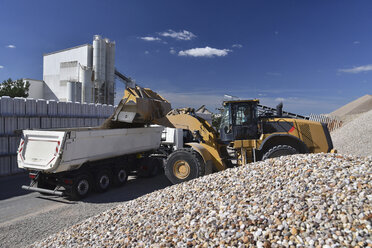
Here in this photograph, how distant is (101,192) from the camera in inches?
317

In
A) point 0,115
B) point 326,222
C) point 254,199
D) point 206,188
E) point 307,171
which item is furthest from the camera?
point 0,115

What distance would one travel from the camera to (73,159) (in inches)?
285

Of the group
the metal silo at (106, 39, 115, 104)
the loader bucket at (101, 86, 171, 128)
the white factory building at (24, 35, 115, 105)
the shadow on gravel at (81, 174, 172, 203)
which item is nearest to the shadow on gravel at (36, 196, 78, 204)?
the shadow on gravel at (81, 174, 172, 203)

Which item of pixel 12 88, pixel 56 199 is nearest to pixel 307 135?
pixel 56 199

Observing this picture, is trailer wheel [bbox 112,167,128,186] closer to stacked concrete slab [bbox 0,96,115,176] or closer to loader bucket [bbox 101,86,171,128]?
loader bucket [bbox 101,86,171,128]

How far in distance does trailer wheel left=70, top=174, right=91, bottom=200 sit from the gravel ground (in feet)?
7.33

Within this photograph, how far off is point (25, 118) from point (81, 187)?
555cm

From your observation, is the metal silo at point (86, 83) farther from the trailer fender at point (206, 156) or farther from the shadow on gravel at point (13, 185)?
the trailer fender at point (206, 156)

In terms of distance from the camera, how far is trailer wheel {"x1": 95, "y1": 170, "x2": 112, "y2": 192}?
7.96m

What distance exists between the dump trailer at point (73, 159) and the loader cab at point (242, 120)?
10.4 ft

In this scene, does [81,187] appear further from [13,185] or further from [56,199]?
[13,185]

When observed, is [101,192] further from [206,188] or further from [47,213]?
[206,188]

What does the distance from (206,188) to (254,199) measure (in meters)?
1.18

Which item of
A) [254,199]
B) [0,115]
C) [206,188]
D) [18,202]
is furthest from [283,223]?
[0,115]
